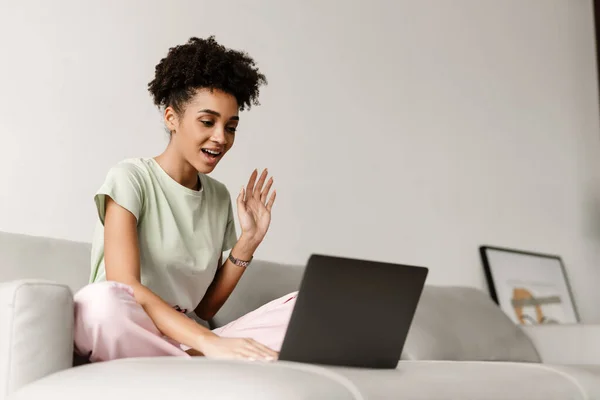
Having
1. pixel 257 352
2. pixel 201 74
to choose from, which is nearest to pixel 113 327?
pixel 257 352

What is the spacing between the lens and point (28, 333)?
1.38m

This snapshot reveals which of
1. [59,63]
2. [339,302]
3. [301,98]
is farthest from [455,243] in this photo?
[339,302]

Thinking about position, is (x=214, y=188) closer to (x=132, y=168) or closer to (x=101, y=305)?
(x=132, y=168)

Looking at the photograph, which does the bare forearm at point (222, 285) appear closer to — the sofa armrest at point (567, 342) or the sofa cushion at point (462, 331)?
the sofa cushion at point (462, 331)

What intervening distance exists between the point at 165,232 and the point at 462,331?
3.64 feet

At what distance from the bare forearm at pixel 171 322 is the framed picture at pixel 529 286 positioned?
234cm

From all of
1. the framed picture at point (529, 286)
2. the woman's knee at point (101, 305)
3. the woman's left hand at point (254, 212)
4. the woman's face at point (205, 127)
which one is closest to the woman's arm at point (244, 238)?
the woman's left hand at point (254, 212)

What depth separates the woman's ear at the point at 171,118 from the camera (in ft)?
6.54

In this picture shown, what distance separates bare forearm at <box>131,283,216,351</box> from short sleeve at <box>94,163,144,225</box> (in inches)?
8.9

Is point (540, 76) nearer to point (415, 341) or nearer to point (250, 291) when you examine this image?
point (415, 341)

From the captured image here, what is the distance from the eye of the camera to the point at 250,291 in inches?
88.4

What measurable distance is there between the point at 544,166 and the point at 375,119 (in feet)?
4.12

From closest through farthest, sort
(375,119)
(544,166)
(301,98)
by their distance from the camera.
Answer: (301,98), (375,119), (544,166)

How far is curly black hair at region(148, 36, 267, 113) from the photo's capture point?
6.42 ft
